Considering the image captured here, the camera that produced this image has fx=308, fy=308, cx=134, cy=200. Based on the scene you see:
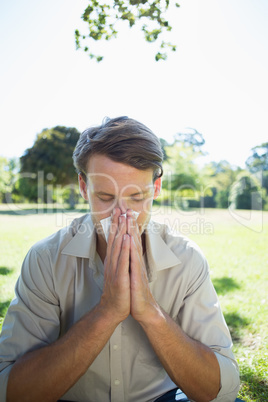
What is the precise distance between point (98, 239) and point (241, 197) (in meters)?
21.5

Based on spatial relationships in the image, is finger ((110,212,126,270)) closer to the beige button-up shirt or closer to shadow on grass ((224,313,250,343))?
the beige button-up shirt

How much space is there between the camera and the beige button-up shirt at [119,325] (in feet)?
5.46

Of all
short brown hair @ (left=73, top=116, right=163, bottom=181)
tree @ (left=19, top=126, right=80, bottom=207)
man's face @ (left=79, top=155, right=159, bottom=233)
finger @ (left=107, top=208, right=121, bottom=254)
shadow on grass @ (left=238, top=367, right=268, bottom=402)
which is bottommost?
shadow on grass @ (left=238, top=367, right=268, bottom=402)

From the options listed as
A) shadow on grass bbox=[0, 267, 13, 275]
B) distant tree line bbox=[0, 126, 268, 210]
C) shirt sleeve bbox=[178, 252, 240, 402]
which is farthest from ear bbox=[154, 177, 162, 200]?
distant tree line bbox=[0, 126, 268, 210]

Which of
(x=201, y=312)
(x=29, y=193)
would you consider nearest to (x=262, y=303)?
(x=201, y=312)

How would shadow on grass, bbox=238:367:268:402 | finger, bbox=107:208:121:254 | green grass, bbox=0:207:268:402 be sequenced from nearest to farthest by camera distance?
finger, bbox=107:208:121:254, shadow on grass, bbox=238:367:268:402, green grass, bbox=0:207:268:402

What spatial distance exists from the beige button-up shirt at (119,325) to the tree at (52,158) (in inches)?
940

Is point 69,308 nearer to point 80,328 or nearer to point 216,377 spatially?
point 80,328

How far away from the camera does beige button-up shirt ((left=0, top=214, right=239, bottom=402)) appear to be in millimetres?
1663

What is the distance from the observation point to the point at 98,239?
2051mm

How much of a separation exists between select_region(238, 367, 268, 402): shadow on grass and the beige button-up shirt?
941mm

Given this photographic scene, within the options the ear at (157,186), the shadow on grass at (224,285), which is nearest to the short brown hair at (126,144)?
the ear at (157,186)

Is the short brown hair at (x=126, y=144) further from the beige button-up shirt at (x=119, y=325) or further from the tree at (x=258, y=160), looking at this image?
the tree at (x=258, y=160)

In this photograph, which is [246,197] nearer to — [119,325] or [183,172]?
[183,172]
